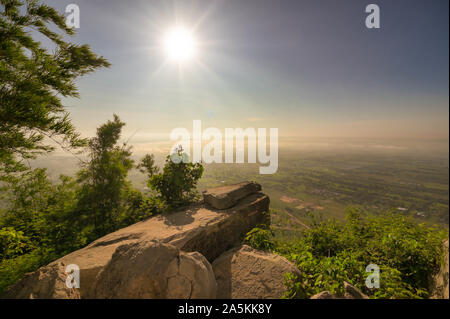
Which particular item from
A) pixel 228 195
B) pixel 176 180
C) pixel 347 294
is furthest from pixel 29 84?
pixel 347 294

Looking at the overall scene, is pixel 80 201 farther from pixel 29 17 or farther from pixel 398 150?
pixel 398 150

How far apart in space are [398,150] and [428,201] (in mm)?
164914

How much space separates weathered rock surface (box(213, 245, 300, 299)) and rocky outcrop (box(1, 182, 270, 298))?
2.54 feet

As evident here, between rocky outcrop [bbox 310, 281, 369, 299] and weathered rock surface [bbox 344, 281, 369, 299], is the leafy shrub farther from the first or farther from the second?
weathered rock surface [bbox 344, 281, 369, 299]

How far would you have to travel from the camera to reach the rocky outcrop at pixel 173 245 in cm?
264

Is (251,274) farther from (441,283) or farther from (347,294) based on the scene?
(441,283)

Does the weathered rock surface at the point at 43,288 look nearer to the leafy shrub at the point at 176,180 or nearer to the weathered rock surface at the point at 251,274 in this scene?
the weathered rock surface at the point at 251,274

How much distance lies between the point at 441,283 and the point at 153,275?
5.51 metres

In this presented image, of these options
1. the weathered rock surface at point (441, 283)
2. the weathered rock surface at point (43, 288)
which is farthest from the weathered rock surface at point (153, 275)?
the weathered rock surface at point (441, 283)

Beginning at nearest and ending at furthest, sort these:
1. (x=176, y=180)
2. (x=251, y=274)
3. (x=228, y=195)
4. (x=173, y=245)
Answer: (x=251, y=274), (x=173, y=245), (x=228, y=195), (x=176, y=180)

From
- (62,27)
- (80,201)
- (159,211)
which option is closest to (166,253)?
(159,211)

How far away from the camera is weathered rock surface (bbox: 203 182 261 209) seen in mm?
5969

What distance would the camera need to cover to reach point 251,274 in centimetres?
354

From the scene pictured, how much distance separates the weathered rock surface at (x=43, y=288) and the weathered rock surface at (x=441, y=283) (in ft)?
22.0
